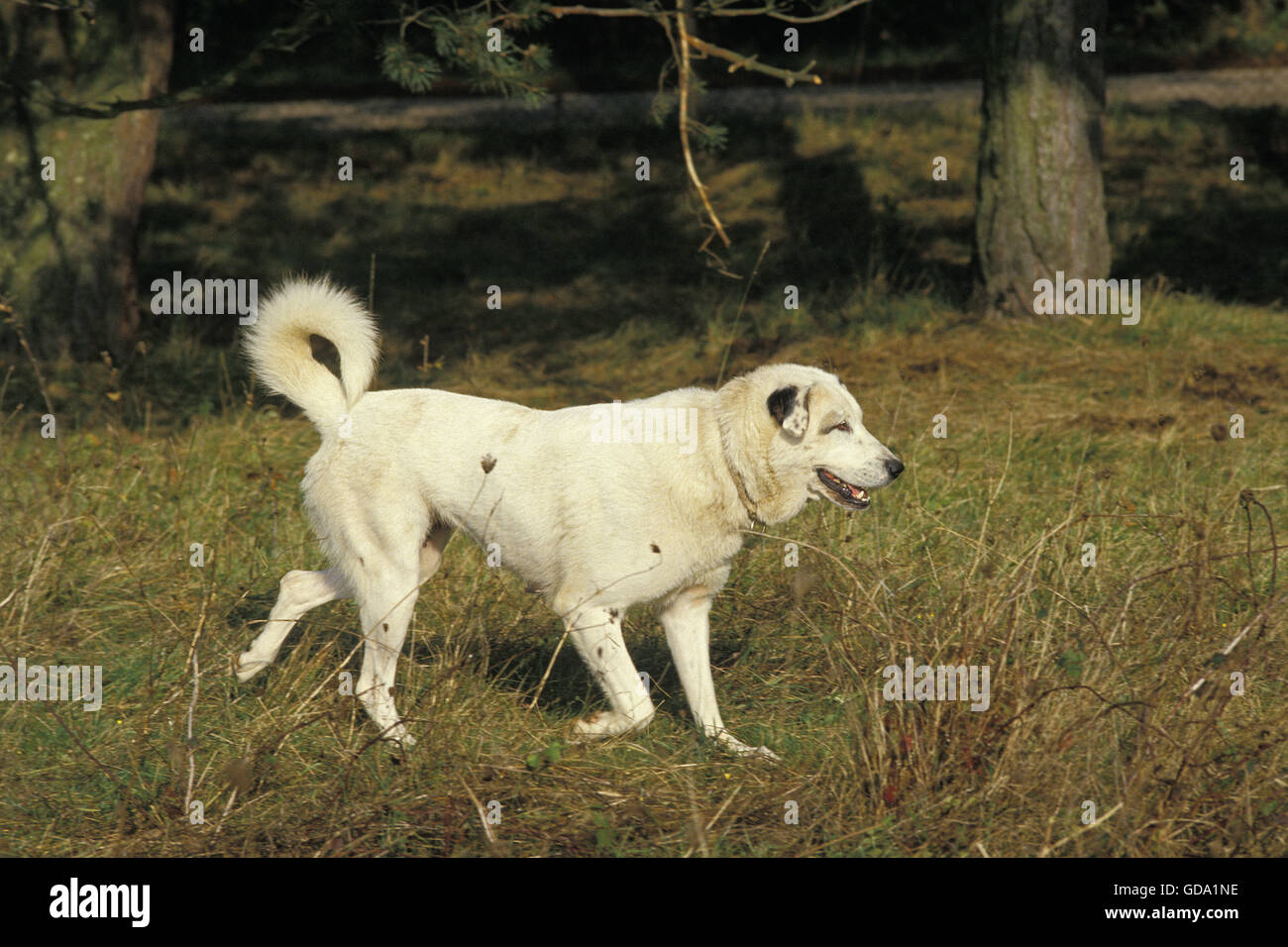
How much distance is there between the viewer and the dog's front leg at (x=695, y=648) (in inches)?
194

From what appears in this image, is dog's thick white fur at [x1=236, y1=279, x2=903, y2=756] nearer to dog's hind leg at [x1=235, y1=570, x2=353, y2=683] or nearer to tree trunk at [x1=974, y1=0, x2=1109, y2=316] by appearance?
dog's hind leg at [x1=235, y1=570, x2=353, y2=683]

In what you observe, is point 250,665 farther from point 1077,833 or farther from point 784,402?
point 1077,833

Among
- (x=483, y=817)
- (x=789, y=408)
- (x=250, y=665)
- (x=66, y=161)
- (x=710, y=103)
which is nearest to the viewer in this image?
(x=483, y=817)

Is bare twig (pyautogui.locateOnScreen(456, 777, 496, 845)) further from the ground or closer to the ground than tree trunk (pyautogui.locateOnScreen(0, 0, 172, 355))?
closer to the ground

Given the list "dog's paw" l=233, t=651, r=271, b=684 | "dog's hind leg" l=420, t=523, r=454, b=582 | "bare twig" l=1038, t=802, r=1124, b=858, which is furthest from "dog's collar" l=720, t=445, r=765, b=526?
"dog's paw" l=233, t=651, r=271, b=684

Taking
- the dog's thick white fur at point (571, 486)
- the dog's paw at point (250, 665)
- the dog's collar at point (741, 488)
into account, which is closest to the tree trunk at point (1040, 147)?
the dog's thick white fur at point (571, 486)

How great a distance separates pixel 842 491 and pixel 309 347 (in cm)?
201

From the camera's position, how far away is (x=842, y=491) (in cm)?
482

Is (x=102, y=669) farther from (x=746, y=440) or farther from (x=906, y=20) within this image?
(x=906, y=20)

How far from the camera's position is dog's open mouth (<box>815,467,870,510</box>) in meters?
4.82

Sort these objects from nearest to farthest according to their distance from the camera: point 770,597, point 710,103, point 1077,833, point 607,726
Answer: point 1077,833, point 607,726, point 770,597, point 710,103

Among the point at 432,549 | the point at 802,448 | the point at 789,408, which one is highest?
the point at 789,408

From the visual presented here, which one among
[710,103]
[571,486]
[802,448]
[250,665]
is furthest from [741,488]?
[710,103]

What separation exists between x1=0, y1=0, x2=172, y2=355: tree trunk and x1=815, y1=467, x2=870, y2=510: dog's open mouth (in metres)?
6.64
